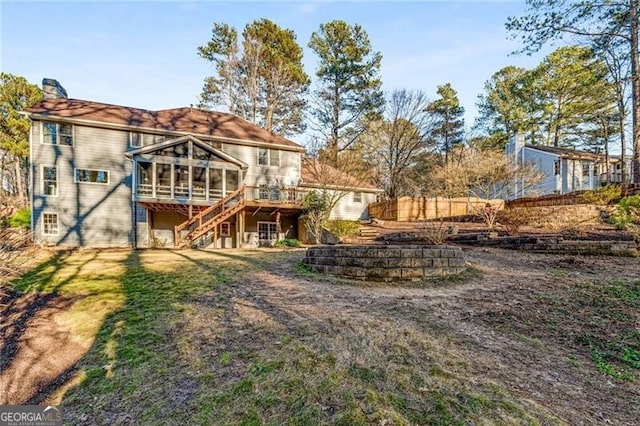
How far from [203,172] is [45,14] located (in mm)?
8959

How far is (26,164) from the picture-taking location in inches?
1037

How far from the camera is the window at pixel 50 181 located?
14.0 meters

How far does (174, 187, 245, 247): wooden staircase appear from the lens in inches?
537

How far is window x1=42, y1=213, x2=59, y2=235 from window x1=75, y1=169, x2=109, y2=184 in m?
1.84

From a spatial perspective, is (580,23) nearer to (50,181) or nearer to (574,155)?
(574,155)

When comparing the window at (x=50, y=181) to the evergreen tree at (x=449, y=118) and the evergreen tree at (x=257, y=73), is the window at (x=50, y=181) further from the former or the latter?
the evergreen tree at (x=449, y=118)

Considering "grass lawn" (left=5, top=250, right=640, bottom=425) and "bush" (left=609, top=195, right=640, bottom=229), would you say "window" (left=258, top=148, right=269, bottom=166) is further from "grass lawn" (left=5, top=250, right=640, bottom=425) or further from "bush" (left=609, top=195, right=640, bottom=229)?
"bush" (left=609, top=195, right=640, bottom=229)

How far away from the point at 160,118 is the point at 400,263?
16.3 m

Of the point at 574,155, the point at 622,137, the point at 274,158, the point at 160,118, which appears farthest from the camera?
the point at 574,155

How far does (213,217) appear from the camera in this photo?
47.6 feet

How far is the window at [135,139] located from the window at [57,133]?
238cm

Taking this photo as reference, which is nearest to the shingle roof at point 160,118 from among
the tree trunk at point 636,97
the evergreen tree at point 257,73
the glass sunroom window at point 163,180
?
the glass sunroom window at point 163,180

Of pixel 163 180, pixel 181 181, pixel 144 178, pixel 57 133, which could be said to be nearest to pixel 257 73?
pixel 181 181

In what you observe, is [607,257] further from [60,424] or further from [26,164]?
[26,164]
